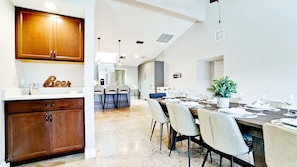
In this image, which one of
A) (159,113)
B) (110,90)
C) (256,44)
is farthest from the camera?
(110,90)

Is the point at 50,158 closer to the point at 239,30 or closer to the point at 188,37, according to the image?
the point at 239,30

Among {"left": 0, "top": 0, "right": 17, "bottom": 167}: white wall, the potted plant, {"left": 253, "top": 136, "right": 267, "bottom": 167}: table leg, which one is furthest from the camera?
the potted plant

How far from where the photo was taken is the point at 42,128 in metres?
2.20

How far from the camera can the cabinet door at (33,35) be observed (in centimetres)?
230

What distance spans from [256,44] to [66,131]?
5058 mm

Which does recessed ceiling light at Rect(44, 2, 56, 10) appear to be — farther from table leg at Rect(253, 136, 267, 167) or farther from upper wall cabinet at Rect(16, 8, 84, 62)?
table leg at Rect(253, 136, 267, 167)

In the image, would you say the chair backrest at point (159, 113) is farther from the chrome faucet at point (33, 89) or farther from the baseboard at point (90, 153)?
the chrome faucet at point (33, 89)

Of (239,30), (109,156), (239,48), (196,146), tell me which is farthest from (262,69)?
(109,156)

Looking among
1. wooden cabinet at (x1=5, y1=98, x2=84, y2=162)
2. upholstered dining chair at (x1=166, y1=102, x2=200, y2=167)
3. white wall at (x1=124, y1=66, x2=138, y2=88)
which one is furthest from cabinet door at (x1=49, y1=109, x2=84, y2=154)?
white wall at (x1=124, y1=66, x2=138, y2=88)

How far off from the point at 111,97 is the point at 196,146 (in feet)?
16.0

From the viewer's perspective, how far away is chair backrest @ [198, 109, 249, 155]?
1504 mm

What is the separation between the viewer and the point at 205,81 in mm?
6793

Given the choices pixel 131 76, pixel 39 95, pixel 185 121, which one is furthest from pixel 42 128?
pixel 131 76

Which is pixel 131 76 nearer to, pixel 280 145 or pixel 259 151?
pixel 259 151
